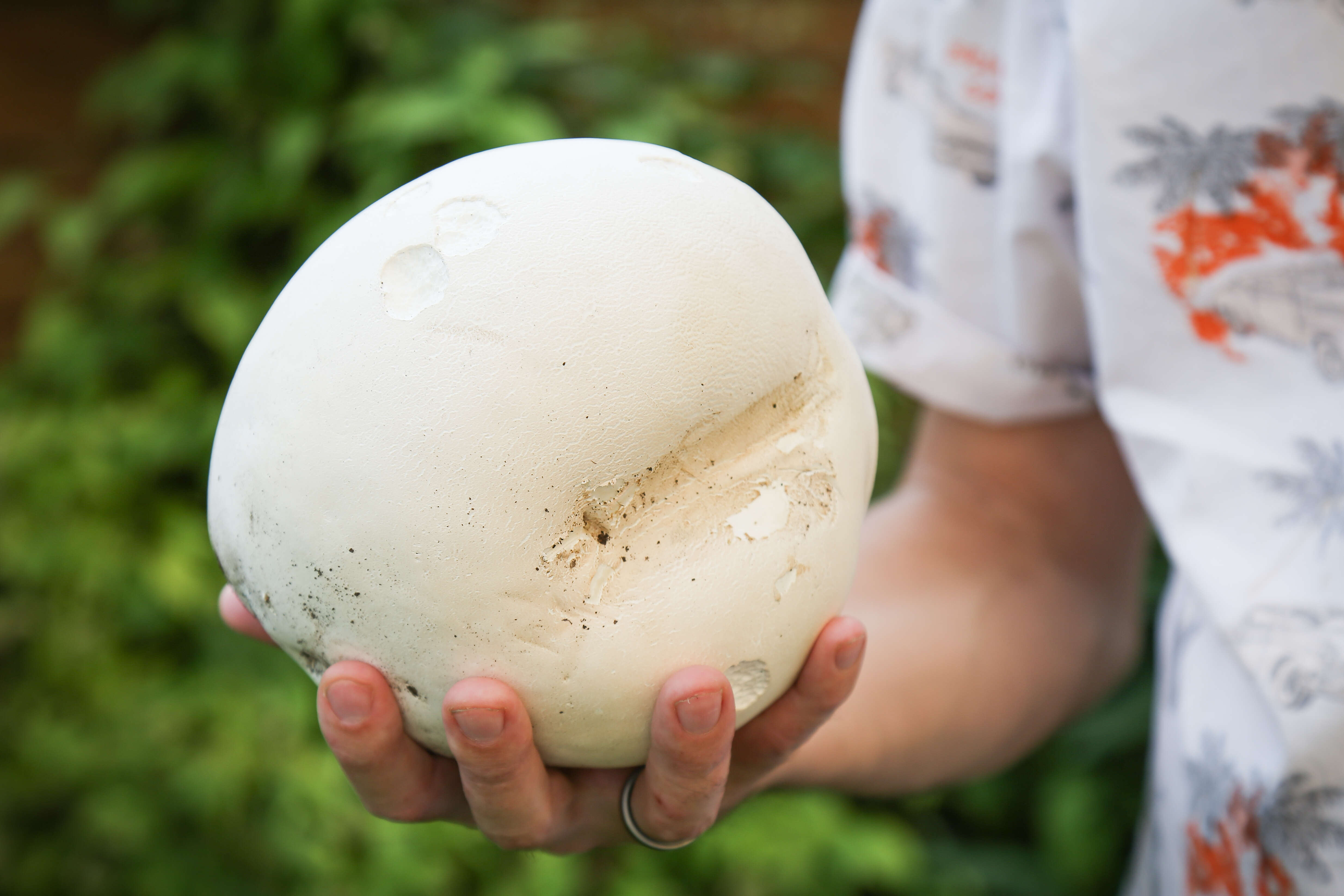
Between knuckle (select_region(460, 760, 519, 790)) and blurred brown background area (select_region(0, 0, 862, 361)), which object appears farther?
blurred brown background area (select_region(0, 0, 862, 361))

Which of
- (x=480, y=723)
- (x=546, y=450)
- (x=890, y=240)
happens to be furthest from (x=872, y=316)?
(x=480, y=723)

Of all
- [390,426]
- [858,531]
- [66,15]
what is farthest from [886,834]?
[66,15]

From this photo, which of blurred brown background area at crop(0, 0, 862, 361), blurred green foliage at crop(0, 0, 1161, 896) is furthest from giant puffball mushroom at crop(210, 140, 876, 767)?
blurred brown background area at crop(0, 0, 862, 361)

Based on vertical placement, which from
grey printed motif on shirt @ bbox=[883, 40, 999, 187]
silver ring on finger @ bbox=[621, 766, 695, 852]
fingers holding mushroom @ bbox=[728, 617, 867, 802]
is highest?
grey printed motif on shirt @ bbox=[883, 40, 999, 187]

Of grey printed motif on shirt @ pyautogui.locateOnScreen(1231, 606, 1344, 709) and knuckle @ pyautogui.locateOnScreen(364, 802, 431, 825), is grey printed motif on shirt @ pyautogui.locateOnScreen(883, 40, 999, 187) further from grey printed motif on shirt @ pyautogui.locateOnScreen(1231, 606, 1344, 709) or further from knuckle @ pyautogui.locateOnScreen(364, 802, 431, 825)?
knuckle @ pyautogui.locateOnScreen(364, 802, 431, 825)

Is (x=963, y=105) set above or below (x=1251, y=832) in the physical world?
above

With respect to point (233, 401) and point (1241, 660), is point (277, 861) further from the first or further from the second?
point (1241, 660)

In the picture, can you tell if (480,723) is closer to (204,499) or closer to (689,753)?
(689,753)
